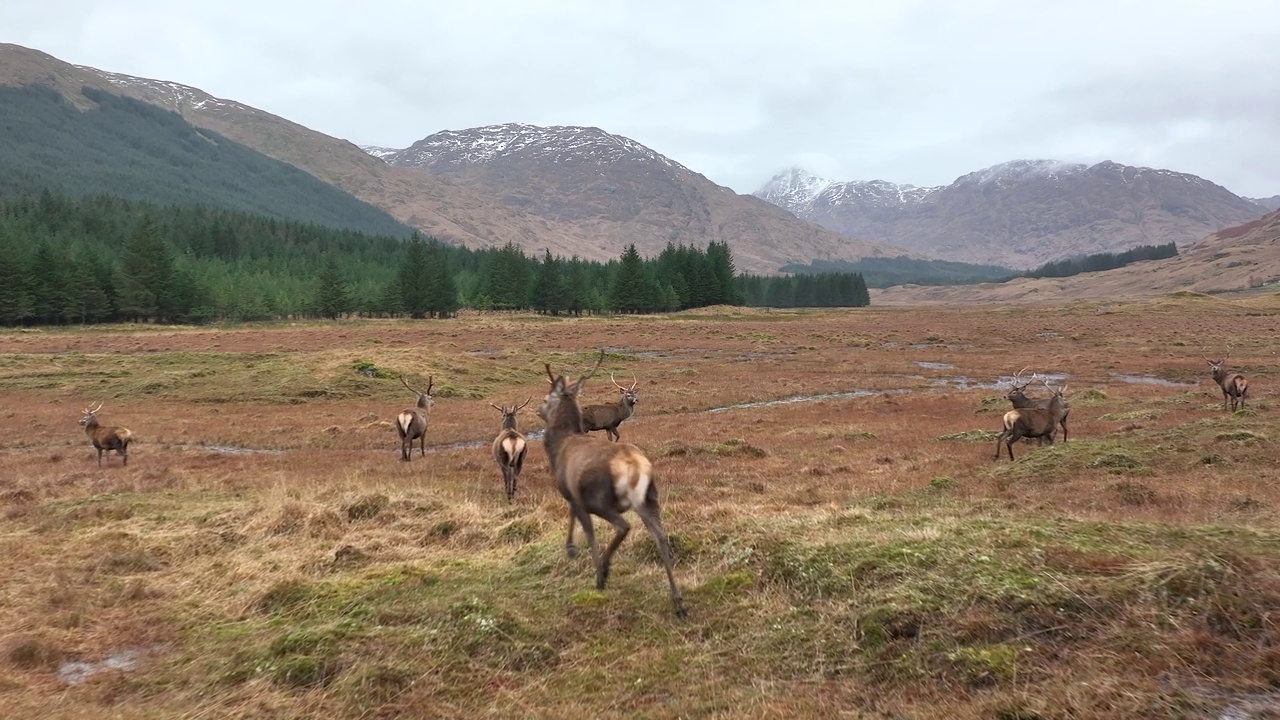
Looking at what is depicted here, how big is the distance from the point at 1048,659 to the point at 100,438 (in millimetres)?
24546

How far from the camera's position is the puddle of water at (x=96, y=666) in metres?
6.90

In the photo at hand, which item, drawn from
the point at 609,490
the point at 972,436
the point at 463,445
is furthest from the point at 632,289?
the point at 609,490

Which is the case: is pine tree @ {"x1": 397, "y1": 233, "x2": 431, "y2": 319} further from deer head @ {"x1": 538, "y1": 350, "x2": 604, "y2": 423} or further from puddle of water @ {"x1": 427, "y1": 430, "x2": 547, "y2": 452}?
deer head @ {"x1": 538, "y1": 350, "x2": 604, "y2": 423}

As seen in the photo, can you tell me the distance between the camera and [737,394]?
1431 inches

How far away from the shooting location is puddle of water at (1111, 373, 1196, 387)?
1430 inches

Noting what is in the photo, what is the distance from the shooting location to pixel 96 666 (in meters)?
7.18

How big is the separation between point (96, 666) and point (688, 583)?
6525 millimetres

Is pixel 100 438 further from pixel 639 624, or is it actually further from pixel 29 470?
pixel 639 624

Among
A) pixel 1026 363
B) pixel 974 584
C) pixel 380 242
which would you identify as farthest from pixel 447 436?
pixel 380 242

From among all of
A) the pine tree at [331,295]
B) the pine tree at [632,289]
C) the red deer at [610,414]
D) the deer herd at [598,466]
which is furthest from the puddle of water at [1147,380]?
the pine tree at [331,295]

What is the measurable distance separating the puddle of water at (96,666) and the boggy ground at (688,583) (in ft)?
0.13

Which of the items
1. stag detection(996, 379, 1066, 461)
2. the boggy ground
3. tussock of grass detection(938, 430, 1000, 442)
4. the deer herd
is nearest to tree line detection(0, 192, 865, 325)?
the boggy ground

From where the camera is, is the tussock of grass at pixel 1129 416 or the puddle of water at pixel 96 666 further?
the tussock of grass at pixel 1129 416

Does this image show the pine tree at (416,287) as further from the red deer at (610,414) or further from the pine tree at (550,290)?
the red deer at (610,414)
